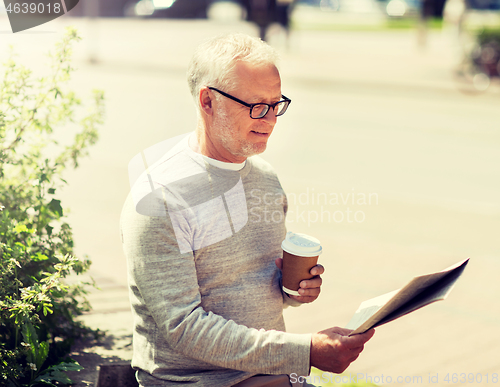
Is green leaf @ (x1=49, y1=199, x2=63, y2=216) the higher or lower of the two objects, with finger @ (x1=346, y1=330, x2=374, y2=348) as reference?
higher

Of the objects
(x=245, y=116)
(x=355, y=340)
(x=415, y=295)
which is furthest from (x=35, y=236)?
(x=415, y=295)

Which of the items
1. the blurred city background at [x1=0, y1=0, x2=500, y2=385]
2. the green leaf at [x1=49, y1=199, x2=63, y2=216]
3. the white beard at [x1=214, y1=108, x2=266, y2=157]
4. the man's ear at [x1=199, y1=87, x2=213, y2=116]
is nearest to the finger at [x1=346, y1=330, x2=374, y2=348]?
the white beard at [x1=214, y1=108, x2=266, y2=157]

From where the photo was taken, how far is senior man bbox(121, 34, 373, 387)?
5.88 ft

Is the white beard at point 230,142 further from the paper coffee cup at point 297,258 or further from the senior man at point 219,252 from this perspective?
the paper coffee cup at point 297,258

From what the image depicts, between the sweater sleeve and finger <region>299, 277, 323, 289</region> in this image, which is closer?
the sweater sleeve

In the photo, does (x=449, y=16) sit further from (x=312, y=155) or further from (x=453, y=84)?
(x=312, y=155)

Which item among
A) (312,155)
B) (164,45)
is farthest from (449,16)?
(312,155)

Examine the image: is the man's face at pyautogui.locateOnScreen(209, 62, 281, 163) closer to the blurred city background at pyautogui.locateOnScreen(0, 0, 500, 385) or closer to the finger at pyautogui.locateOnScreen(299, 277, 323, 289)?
the blurred city background at pyautogui.locateOnScreen(0, 0, 500, 385)

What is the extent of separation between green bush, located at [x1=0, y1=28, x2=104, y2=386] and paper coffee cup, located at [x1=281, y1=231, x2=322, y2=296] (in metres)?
0.73

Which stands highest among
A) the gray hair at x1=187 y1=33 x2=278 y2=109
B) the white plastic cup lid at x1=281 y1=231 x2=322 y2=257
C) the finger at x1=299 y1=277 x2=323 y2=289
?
the gray hair at x1=187 y1=33 x2=278 y2=109

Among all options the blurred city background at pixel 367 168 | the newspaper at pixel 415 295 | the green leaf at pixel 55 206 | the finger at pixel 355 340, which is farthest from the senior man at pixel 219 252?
the green leaf at pixel 55 206

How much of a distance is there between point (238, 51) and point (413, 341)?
2.45 m

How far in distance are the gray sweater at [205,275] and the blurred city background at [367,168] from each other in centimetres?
54

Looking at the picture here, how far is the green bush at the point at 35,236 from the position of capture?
2.03 m
